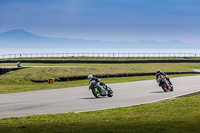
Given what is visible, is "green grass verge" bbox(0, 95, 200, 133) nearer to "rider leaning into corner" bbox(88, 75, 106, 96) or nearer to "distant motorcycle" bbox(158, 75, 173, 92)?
"rider leaning into corner" bbox(88, 75, 106, 96)

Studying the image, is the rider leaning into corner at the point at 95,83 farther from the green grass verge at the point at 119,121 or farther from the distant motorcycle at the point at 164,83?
the distant motorcycle at the point at 164,83

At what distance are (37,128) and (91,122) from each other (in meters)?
2.22

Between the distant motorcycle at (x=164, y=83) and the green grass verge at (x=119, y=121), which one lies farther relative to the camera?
the distant motorcycle at (x=164, y=83)

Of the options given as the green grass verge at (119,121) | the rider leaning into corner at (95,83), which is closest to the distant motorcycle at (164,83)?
the rider leaning into corner at (95,83)

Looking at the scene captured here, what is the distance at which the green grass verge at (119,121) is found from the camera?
12484 mm

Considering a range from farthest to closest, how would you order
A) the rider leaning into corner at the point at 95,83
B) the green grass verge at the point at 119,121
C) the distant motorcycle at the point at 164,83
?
the distant motorcycle at the point at 164,83 < the rider leaning into corner at the point at 95,83 < the green grass verge at the point at 119,121

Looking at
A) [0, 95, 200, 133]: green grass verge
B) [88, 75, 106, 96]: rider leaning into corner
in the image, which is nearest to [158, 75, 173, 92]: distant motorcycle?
[88, 75, 106, 96]: rider leaning into corner

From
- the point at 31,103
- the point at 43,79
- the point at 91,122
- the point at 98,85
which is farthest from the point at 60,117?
the point at 43,79

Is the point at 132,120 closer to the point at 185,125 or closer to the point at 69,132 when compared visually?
the point at 185,125

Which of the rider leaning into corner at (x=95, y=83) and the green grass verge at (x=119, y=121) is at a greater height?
the rider leaning into corner at (x=95, y=83)

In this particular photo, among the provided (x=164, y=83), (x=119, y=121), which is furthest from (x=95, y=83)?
(x=119, y=121)

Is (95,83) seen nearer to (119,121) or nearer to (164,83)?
(164,83)

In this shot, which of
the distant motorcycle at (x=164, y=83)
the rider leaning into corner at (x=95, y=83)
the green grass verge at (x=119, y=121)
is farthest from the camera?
the distant motorcycle at (x=164, y=83)

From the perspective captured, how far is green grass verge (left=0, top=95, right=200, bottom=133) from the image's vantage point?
12.5 m
